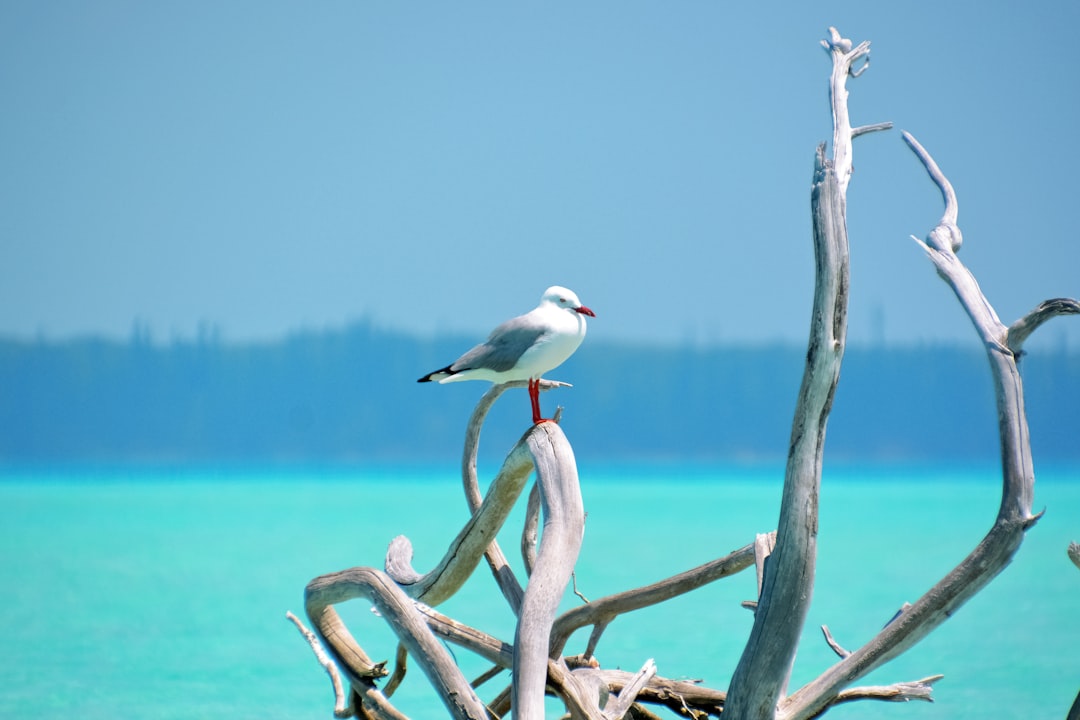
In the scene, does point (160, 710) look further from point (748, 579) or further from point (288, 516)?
point (288, 516)

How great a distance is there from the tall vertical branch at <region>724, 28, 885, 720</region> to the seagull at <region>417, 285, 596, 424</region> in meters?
0.82

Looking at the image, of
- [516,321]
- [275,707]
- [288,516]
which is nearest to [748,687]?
[516,321]

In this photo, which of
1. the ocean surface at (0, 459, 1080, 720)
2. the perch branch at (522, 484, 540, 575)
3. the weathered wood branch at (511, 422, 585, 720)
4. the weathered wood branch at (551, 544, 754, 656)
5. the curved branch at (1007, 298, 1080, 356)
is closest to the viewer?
the curved branch at (1007, 298, 1080, 356)

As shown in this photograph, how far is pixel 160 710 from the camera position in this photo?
7117 millimetres

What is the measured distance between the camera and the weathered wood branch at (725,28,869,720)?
2.04m

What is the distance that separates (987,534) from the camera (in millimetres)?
1958

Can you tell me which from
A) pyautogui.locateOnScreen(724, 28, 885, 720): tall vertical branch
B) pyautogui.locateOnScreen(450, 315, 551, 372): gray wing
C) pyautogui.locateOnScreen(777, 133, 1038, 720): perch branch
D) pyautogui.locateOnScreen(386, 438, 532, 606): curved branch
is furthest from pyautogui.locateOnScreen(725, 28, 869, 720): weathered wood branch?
pyautogui.locateOnScreen(450, 315, 551, 372): gray wing

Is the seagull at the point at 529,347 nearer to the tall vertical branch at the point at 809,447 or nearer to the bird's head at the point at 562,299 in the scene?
the bird's head at the point at 562,299

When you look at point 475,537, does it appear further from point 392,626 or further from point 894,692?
point 894,692

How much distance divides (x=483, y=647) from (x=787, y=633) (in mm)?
817

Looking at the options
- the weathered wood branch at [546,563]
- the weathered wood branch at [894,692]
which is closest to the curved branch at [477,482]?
the weathered wood branch at [546,563]

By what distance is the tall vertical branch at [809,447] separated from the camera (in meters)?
2.04

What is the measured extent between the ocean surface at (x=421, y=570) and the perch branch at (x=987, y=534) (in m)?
1.51

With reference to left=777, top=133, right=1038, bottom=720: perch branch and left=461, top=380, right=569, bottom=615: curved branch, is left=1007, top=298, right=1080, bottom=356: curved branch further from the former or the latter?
left=461, top=380, right=569, bottom=615: curved branch
